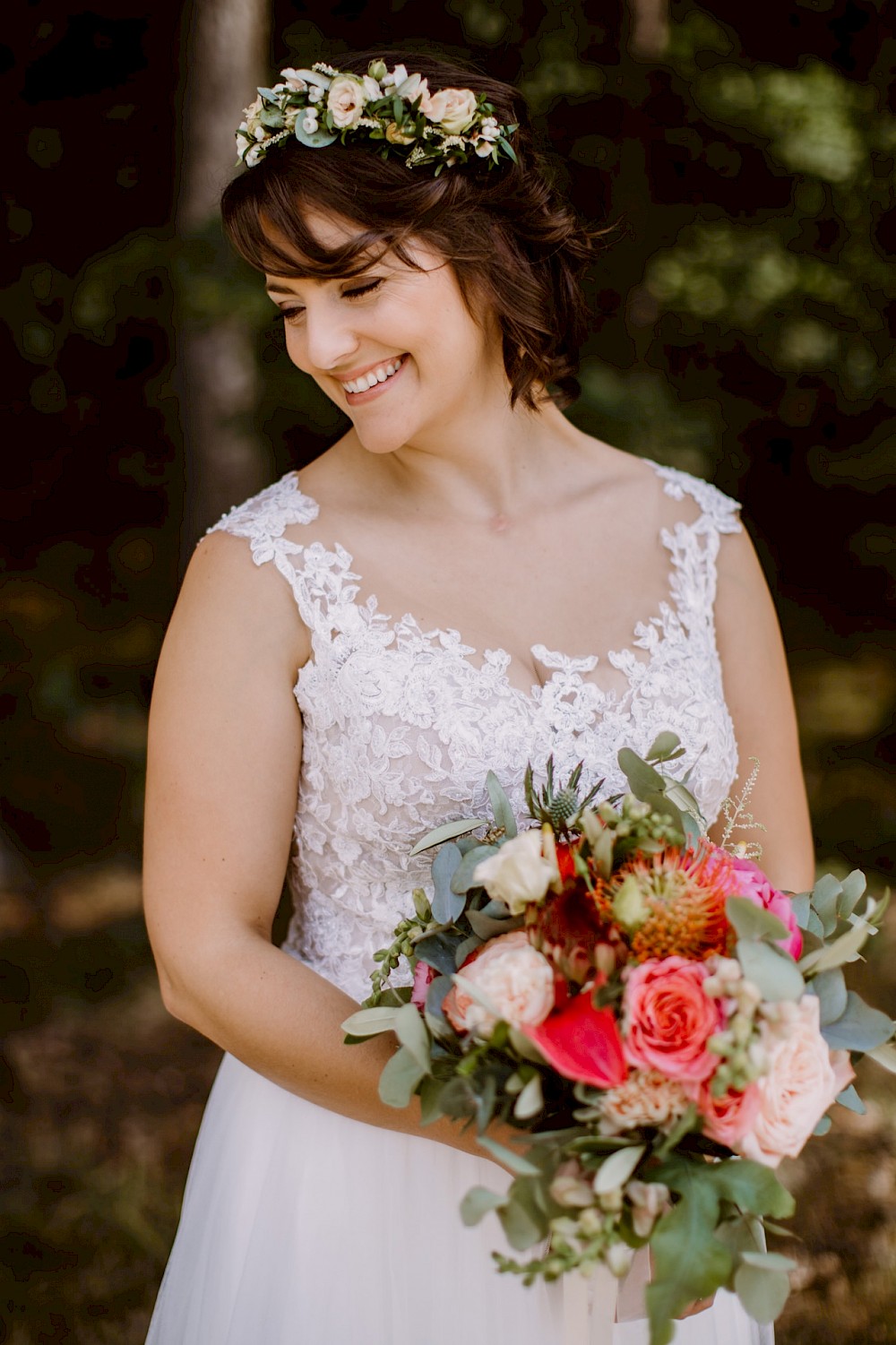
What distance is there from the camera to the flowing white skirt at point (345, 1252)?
1933 millimetres

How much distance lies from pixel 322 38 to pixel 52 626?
1.95m

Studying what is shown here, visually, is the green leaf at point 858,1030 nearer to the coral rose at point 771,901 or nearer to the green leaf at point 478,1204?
the coral rose at point 771,901

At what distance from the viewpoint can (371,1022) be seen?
1536 millimetres

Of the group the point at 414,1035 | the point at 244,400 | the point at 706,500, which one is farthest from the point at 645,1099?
the point at 244,400

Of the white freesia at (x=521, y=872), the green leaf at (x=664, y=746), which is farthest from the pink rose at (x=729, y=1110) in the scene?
the green leaf at (x=664, y=746)

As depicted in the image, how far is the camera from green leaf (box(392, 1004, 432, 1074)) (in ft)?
4.57

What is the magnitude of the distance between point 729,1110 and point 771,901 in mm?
275

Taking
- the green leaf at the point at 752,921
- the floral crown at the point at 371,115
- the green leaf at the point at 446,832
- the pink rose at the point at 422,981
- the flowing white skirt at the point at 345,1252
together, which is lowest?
the flowing white skirt at the point at 345,1252

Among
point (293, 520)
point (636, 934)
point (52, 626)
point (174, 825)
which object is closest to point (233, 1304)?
point (174, 825)

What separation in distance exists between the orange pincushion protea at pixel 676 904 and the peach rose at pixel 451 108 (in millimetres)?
1238

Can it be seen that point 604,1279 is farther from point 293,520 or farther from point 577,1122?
point 293,520

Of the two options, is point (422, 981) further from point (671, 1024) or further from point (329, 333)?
point (329, 333)

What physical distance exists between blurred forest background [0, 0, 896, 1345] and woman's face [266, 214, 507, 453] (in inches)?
53.5

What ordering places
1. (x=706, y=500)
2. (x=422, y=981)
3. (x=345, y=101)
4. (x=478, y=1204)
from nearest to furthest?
1. (x=478, y=1204)
2. (x=422, y=981)
3. (x=345, y=101)
4. (x=706, y=500)
